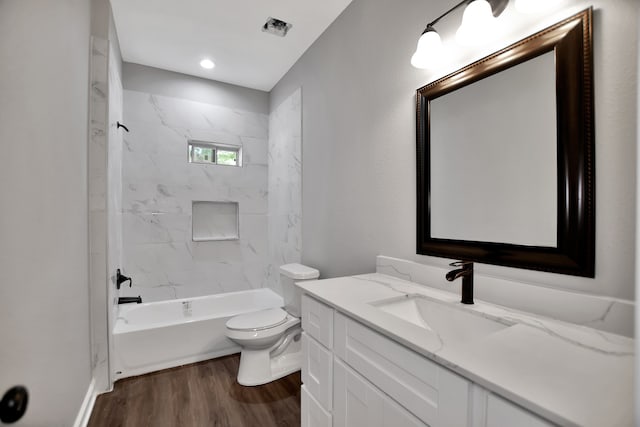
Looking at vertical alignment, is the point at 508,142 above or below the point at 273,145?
below

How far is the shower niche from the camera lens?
321cm

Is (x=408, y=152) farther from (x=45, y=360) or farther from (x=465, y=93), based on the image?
(x=45, y=360)

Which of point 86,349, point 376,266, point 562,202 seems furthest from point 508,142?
point 86,349

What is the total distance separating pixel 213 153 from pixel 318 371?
273cm

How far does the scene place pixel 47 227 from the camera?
3.83 feet

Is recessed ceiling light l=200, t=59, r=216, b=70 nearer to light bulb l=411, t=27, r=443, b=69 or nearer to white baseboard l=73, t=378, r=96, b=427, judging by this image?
light bulb l=411, t=27, r=443, b=69

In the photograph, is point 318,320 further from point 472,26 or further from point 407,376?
point 472,26

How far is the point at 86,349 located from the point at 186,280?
4.23 feet

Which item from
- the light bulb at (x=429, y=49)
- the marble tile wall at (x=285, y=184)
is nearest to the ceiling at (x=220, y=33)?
the marble tile wall at (x=285, y=184)

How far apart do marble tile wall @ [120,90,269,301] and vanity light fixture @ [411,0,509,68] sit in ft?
8.09

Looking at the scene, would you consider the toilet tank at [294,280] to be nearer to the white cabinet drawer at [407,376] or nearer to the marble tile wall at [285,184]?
the marble tile wall at [285,184]

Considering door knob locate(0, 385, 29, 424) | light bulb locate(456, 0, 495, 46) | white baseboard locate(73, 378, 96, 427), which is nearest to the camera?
door knob locate(0, 385, 29, 424)

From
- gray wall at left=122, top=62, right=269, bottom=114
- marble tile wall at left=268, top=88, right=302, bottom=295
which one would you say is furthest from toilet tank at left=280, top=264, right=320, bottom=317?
gray wall at left=122, top=62, right=269, bottom=114

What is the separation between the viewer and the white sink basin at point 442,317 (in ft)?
3.40
